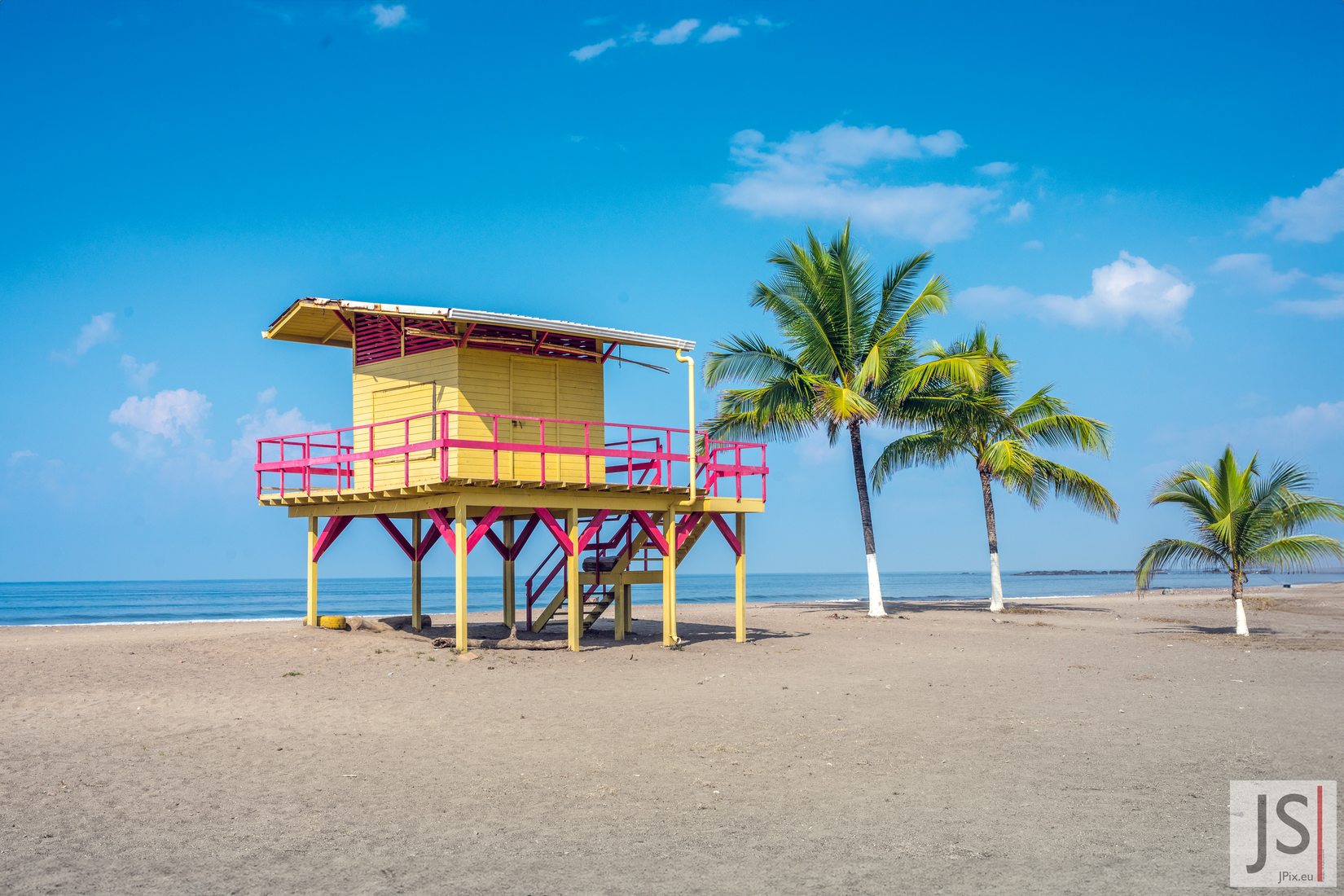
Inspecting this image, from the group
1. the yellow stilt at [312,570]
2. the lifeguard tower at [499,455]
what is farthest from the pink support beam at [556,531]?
the yellow stilt at [312,570]

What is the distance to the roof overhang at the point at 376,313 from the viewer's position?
1847cm

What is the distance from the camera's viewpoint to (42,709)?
13.3m

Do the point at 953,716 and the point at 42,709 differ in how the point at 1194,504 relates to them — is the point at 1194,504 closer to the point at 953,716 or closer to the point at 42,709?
the point at 953,716

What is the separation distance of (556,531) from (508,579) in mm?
5740

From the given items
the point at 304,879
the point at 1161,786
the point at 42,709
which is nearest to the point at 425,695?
the point at 42,709

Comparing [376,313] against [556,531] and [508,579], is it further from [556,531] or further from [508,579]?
[508,579]

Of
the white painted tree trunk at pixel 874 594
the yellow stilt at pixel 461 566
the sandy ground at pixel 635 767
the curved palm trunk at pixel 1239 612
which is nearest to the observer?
the sandy ground at pixel 635 767

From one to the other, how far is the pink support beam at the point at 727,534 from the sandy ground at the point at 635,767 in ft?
12.4

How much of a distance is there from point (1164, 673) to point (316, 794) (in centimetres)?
1332

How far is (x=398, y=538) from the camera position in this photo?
2370cm

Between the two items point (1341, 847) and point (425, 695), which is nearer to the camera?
point (1341, 847)

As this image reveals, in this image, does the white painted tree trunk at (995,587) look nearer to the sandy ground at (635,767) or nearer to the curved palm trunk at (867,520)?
the curved palm trunk at (867,520)

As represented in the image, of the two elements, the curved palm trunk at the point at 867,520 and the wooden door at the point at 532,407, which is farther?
the curved palm trunk at the point at 867,520

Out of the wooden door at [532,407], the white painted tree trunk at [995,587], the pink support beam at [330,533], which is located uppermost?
the wooden door at [532,407]
